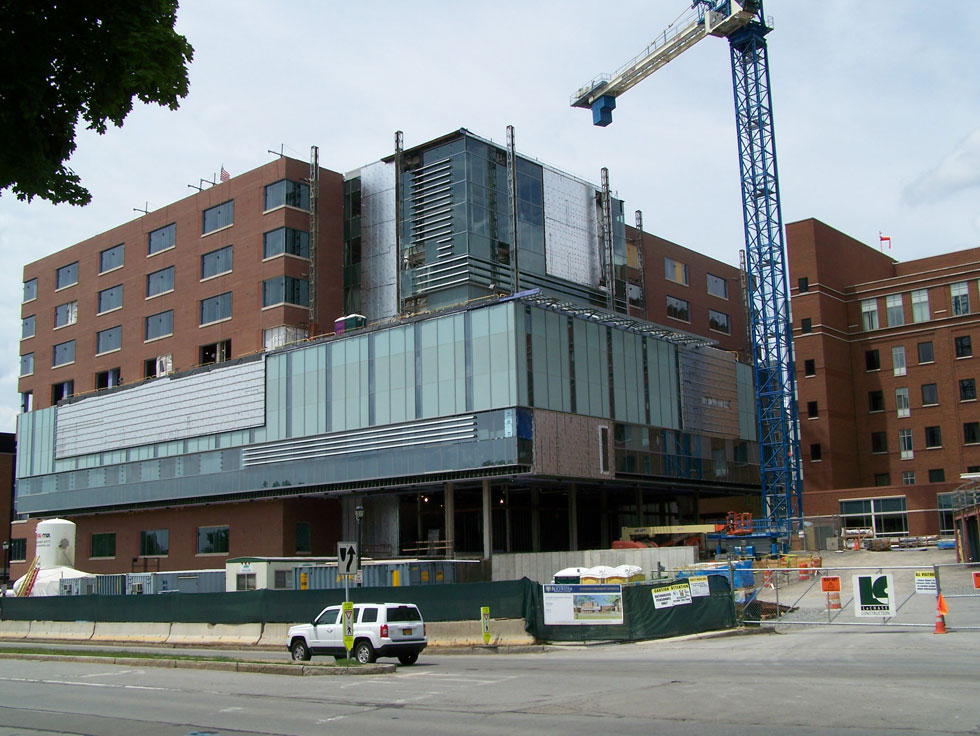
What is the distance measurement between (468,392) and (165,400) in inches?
1021

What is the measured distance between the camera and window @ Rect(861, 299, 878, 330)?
289 feet

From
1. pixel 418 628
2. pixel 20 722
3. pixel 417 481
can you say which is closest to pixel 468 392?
pixel 417 481

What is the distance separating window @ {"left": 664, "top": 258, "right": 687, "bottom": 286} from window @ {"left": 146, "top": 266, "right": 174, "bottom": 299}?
125 ft

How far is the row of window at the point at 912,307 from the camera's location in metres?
83.2

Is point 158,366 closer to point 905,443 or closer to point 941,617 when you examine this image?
point 941,617

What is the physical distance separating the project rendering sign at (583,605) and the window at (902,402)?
59961 millimetres

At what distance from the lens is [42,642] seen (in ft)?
157

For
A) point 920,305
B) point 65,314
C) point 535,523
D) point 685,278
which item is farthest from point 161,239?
point 920,305

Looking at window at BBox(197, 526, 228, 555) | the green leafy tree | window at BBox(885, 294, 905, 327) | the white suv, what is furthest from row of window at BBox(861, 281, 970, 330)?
the green leafy tree

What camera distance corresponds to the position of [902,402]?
279 ft

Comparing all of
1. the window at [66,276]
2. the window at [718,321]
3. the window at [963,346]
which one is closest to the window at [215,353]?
the window at [66,276]

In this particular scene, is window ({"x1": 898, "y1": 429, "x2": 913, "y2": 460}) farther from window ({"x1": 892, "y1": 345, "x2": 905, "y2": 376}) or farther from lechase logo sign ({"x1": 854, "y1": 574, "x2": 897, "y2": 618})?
lechase logo sign ({"x1": 854, "y1": 574, "x2": 897, "y2": 618})

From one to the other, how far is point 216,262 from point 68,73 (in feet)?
209

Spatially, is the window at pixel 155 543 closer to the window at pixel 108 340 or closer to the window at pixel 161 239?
the window at pixel 108 340
